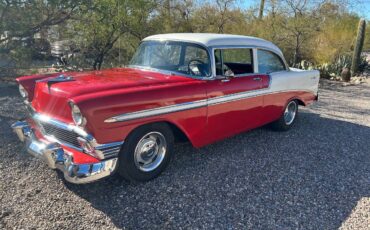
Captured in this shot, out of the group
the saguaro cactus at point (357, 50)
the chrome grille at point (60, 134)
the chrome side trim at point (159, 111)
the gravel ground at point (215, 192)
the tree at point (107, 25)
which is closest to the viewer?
the gravel ground at point (215, 192)

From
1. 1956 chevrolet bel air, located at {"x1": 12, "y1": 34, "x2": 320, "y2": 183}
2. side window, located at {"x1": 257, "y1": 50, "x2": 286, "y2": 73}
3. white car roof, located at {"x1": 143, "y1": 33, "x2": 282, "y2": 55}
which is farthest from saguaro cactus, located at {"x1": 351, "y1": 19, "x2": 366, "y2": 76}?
white car roof, located at {"x1": 143, "y1": 33, "x2": 282, "y2": 55}

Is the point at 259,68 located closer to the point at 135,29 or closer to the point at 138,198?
the point at 138,198

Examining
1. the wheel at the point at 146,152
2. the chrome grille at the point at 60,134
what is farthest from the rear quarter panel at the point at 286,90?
the chrome grille at the point at 60,134

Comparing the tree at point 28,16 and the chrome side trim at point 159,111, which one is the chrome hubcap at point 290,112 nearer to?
the chrome side trim at point 159,111

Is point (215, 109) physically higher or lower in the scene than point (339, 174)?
higher

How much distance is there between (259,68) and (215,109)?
1.25 meters

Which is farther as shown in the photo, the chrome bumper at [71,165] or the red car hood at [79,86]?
the red car hood at [79,86]

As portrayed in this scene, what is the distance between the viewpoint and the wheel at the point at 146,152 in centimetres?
307

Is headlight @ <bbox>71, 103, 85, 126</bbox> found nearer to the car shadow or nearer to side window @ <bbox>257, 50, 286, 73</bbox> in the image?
the car shadow

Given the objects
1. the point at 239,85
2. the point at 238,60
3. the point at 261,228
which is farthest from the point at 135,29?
the point at 261,228

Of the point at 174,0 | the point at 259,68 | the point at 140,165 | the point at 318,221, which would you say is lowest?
the point at 318,221

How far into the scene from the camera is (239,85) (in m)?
4.12

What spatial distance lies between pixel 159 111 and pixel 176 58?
1.12m

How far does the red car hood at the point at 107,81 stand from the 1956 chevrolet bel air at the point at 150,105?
0.01m
